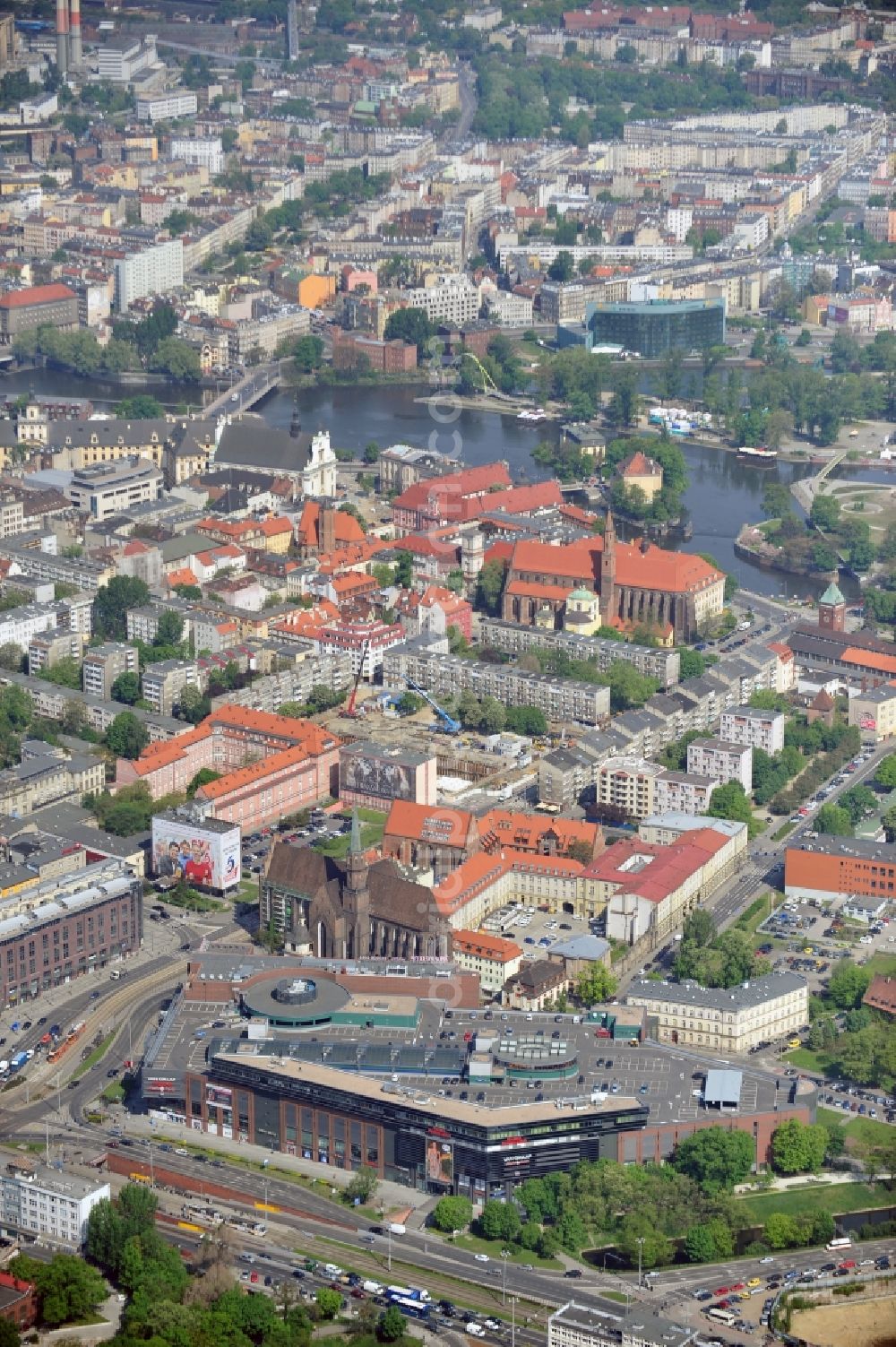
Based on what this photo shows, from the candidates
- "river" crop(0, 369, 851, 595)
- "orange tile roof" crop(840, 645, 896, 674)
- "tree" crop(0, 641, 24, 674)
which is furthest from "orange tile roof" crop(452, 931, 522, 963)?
"river" crop(0, 369, 851, 595)

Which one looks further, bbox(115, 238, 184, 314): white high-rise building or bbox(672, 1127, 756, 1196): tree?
bbox(115, 238, 184, 314): white high-rise building

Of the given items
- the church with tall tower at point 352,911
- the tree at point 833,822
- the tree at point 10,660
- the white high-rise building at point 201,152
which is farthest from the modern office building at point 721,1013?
the white high-rise building at point 201,152

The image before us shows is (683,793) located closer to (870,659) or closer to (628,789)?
(628,789)

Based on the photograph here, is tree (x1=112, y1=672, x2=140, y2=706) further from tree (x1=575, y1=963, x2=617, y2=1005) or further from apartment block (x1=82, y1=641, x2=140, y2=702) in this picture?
tree (x1=575, y1=963, x2=617, y2=1005)

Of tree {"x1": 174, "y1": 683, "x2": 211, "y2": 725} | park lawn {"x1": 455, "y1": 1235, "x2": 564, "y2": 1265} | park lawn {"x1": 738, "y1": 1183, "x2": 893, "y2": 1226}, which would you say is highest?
tree {"x1": 174, "y1": 683, "x2": 211, "y2": 725}

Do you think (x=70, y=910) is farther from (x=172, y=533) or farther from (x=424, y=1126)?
(x=172, y=533)

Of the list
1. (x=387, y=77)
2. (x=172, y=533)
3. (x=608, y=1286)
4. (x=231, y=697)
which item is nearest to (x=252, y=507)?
(x=172, y=533)

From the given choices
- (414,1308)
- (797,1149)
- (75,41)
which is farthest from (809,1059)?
(75,41)
